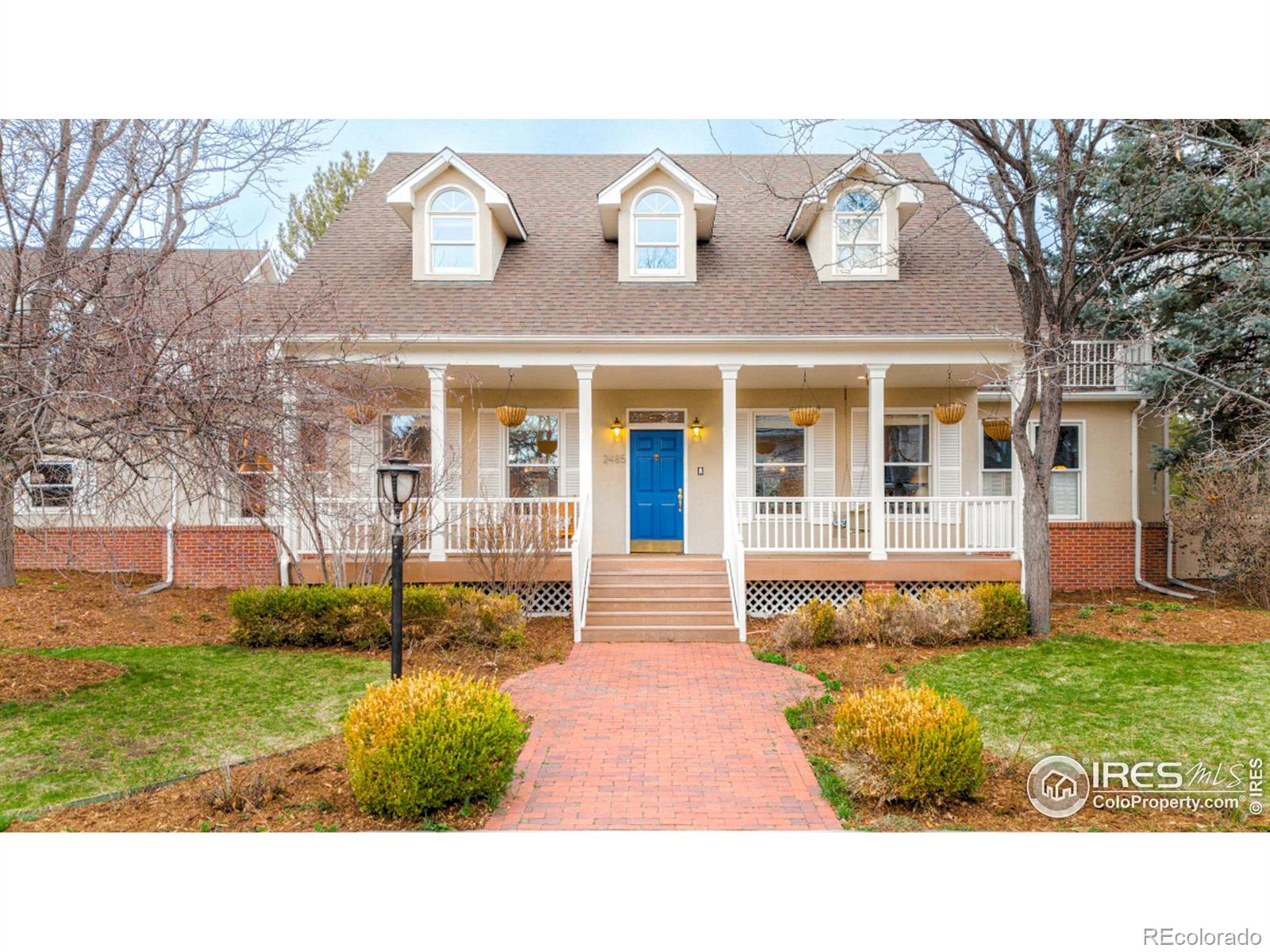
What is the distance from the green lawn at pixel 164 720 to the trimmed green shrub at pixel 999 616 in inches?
279

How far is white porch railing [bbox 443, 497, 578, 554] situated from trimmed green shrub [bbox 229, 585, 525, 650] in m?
1.17

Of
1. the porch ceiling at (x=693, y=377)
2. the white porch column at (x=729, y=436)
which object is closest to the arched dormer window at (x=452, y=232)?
the porch ceiling at (x=693, y=377)

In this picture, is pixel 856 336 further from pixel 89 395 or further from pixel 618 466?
pixel 89 395

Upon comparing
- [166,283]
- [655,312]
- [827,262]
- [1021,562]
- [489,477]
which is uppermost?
[827,262]

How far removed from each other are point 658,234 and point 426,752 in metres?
9.51

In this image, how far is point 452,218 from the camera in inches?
465

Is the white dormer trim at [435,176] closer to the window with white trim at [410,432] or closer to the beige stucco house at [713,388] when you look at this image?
the beige stucco house at [713,388]

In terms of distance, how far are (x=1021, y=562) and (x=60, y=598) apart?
537 inches

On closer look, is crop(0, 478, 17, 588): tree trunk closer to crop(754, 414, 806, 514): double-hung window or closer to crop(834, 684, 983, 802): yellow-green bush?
crop(834, 684, 983, 802): yellow-green bush

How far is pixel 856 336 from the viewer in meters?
10.3

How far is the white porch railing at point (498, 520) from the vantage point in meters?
9.87

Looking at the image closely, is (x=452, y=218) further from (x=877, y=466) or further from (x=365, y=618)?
(x=877, y=466)

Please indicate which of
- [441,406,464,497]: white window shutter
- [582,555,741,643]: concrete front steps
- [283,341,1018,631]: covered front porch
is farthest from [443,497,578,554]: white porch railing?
[582,555,741,643]: concrete front steps

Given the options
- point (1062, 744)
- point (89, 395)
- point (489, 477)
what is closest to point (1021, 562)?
point (1062, 744)
